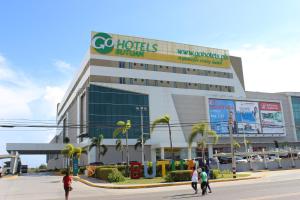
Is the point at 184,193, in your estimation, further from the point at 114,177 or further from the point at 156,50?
the point at 156,50

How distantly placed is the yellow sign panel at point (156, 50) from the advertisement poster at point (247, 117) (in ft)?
38.9

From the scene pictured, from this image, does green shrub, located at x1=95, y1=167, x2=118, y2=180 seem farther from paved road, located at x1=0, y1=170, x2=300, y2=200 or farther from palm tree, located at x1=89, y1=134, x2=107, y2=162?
palm tree, located at x1=89, y1=134, x2=107, y2=162

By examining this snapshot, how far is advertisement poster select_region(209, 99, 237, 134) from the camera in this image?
7512 cm

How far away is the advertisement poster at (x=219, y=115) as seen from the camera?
75.1 m

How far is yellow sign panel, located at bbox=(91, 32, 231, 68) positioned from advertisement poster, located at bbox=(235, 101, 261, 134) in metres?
11.9

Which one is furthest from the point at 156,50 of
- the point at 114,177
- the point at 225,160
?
the point at 114,177

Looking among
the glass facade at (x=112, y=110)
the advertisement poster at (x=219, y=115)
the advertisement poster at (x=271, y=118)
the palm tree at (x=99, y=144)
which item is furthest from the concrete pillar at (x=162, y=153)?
the advertisement poster at (x=271, y=118)

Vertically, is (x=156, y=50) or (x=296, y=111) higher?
(x=156, y=50)

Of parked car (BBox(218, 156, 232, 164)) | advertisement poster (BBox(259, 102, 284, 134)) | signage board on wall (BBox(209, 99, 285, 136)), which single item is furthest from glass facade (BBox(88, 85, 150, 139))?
advertisement poster (BBox(259, 102, 284, 134))

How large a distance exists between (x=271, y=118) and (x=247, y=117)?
8.19 m

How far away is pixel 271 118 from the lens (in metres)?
83.0

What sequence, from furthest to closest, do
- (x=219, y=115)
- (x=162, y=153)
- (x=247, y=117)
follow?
(x=247, y=117)
(x=219, y=115)
(x=162, y=153)

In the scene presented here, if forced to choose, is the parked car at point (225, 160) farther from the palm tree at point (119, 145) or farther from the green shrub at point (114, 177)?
the green shrub at point (114, 177)

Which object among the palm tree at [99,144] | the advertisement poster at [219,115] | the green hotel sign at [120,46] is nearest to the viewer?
the palm tree at [99,144]
